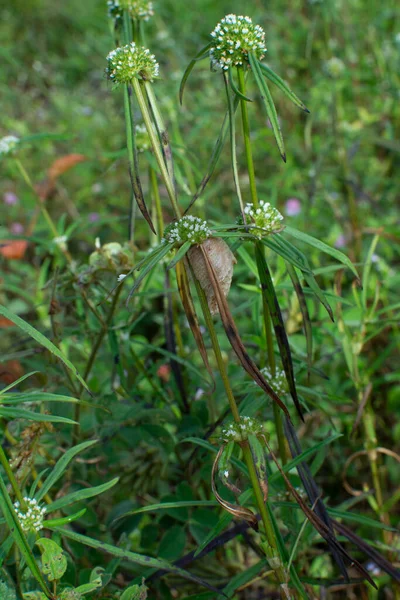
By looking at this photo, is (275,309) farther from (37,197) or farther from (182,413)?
(37,197)

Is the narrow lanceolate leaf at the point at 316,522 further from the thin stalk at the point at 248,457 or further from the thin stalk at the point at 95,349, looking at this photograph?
the thin stalk at the point at 95,349

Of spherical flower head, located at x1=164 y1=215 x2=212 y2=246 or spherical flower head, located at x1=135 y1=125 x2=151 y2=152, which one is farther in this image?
spherical flower head, located at x1=135 y1=125 x2=151 y2=152

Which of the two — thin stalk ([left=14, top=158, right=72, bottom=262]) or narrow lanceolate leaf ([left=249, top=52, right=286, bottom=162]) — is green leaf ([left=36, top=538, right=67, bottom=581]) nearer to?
narrow lanceolate leaf ([left=249, top=52, right=286, bottom=162])

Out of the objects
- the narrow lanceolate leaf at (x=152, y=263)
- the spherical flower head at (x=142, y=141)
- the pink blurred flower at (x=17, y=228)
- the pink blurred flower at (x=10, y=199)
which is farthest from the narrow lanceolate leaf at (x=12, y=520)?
the pink blurred flower at (x=10, y=199)

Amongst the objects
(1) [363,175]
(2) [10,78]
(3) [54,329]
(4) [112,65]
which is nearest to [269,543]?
(3) [54,329]

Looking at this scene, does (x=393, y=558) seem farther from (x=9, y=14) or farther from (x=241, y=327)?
(x=9, y=14)

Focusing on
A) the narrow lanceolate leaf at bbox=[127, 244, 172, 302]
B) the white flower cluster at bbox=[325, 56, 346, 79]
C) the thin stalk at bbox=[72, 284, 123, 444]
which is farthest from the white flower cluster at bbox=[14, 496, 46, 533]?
the white flower cluster at bbox=[325, 56, 346, 79]

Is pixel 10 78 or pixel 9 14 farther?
pixel 9 14
